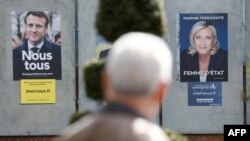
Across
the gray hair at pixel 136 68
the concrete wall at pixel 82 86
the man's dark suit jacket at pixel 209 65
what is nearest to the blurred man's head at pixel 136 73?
the gray hair at pixel 136 68

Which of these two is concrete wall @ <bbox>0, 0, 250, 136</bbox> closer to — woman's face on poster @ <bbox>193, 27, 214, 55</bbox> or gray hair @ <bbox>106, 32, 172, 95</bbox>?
woman's face on poster @ <bbox>193, 27, 214, 55</bbox>

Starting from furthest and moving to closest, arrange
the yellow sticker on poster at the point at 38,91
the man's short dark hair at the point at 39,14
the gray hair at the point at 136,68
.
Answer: the yellow sticker on poster at the point at 38,91
the man's short dark hair at the point at 39,14
the gray hair at the point at 136,68

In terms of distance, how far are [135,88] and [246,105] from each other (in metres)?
10.8

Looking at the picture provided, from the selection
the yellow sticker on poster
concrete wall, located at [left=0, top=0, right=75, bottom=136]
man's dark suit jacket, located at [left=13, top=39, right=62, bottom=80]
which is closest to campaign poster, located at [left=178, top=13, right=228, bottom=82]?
concrete wall, located at [left=0, top=0, right=75, bottom=136]

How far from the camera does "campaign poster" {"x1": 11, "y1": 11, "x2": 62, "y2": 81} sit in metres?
13.3

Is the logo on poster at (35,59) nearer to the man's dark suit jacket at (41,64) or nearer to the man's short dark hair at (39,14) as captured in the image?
the man's dark suit jacket at (41,64)

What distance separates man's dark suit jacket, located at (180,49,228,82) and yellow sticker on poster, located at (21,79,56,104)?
223 centimetres

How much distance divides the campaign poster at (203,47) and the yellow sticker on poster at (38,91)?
2.23 metres

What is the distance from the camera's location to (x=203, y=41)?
13391 millimetres

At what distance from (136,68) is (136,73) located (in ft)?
0.06

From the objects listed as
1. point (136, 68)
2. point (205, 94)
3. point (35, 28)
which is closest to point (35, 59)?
point (35, 28)

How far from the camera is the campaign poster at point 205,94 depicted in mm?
13438

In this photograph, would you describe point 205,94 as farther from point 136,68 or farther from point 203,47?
point 136,68

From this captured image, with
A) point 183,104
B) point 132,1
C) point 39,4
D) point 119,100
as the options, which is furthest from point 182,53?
point 119,100
